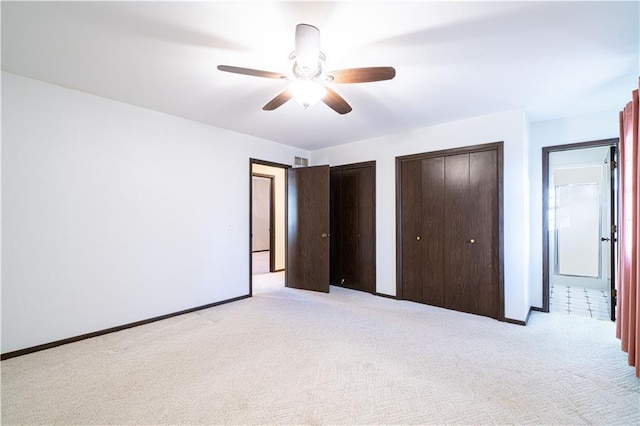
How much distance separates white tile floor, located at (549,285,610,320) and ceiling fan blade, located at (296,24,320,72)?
4.28m

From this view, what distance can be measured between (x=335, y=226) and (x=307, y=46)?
11.7ft

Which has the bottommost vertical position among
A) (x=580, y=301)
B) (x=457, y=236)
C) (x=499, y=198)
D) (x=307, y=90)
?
(x=580, y=301)

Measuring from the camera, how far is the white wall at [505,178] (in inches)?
125

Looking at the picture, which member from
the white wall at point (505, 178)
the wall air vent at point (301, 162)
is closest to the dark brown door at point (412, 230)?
the white wall at point (505, 178)

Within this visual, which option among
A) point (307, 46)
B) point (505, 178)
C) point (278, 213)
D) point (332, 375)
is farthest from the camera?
point (278, 213)

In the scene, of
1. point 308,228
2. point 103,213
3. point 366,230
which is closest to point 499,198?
point 366,230

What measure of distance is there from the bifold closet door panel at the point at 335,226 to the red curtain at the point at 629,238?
3330mm

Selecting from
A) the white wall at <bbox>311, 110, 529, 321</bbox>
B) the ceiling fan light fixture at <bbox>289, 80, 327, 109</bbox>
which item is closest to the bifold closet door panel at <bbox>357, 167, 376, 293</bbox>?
the white wall at <bbox>311, 110, 529, 321</bbox>

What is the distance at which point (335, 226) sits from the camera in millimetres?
4957

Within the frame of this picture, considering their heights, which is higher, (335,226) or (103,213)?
(103,213)

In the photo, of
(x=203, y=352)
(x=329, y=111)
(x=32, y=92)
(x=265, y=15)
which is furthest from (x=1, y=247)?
(x=329, y=111)

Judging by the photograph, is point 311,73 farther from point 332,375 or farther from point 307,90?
point 332,375

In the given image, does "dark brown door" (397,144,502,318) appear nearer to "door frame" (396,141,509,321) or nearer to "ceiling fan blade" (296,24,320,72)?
"door frame" (396,141,509,321)

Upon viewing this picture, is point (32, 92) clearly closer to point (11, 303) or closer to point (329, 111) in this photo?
point (11, 303)
